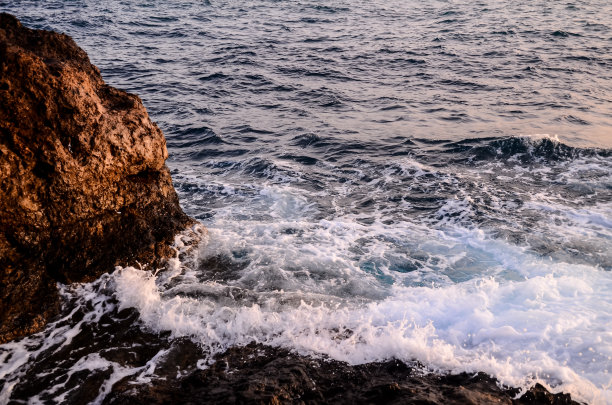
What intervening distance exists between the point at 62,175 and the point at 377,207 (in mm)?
4426

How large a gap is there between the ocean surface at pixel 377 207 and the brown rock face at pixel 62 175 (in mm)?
279

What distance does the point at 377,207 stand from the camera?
697 centimetres

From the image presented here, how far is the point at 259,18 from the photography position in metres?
22.0

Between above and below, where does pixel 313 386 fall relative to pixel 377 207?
above

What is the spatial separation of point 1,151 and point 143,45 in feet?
48.7

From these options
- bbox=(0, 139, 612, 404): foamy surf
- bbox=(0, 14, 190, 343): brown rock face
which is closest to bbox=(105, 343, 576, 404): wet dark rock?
bbox=(0, 139, 612, 404): foamy surf

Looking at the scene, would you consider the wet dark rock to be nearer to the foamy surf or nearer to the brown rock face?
the foamy surf

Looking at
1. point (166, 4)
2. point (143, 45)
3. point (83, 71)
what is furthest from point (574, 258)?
point (166, 4)

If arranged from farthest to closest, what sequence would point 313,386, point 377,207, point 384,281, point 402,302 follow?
1. point 377,207
2. point 384,281
3. point 402,302
4. point 313,386

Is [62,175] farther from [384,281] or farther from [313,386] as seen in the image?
[384,281]

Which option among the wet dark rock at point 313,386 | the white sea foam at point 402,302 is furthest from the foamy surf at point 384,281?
the wet dark rock at point 313,386

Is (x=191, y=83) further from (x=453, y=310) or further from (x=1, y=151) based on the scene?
(x=453, y=310)

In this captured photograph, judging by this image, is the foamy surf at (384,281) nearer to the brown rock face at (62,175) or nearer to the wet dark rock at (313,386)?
the wet dark rock at (313,386)

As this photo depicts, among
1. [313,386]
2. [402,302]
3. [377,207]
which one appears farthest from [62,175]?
[377,207]
